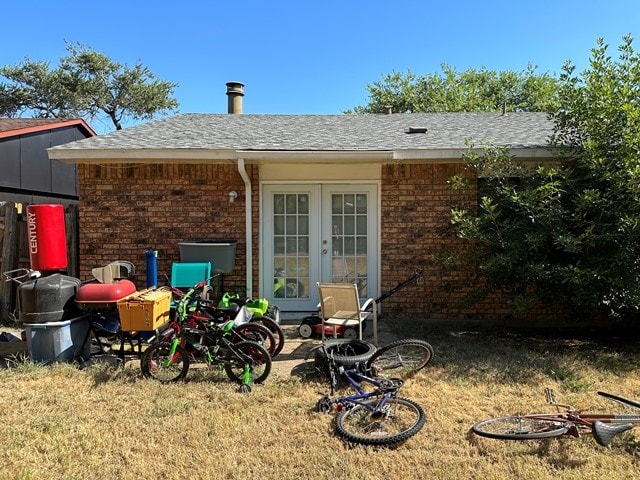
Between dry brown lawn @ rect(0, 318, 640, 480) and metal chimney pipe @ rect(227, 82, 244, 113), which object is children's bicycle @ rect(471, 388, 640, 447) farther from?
metal chimney pipe @ rect(227, 82, 244, 113)

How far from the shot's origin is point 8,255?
719cm

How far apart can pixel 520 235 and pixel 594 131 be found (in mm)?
1446

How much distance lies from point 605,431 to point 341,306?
2.91 meters

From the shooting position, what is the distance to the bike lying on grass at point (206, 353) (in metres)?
4.45

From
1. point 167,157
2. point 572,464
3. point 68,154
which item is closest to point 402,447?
point 572,464

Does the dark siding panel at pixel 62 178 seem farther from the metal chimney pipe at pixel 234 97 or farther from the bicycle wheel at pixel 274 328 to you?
the bicycle wheel at pixel 274 328

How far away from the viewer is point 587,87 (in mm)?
5500

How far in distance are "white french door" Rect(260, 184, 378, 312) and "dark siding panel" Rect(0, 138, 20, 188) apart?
28.3 ft

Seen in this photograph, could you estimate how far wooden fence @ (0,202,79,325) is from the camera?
283 inches

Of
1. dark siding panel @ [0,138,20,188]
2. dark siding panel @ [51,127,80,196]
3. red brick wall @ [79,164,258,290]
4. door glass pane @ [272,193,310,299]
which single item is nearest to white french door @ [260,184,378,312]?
door glass pane @ [272,193,310,299]

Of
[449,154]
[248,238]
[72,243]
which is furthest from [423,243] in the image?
[72,243]

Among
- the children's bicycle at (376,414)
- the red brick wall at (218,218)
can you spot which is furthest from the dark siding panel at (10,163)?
the children's bicycle at (376,414)

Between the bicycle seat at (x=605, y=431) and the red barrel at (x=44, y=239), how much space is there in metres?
5.26

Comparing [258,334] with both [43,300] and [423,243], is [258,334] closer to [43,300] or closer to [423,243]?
[43,300]
